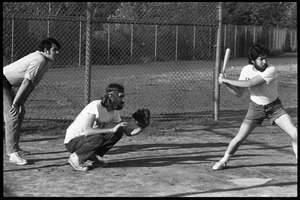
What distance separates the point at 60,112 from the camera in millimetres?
11109

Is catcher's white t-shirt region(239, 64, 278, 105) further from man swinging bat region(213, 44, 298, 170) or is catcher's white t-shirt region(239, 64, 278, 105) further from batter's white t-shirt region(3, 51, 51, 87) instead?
batter's white t-shirt region(3, 51, 51, 87)

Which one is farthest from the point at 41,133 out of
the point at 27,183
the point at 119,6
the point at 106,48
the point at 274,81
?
the point at 119,6

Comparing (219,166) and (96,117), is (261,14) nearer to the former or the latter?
(219,166)

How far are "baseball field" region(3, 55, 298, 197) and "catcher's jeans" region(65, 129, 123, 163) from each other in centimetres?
22

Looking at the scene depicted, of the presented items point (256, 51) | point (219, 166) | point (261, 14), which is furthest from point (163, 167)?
point (261, 14)

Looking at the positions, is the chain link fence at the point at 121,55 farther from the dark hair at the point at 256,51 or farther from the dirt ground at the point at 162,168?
the dark hair at the point at 256,51

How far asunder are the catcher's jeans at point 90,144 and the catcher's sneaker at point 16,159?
0.61 m

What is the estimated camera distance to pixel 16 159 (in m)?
6.73

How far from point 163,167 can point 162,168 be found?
60 mm

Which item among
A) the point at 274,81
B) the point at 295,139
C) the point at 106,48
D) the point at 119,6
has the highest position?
the point at 119,6

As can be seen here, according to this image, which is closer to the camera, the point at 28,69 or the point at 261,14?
the point at 28,69

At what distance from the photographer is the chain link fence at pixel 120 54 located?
1159cm

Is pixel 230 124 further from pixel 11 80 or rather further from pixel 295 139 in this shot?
pixel 11 80

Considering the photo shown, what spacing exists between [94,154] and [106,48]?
1639 cm
